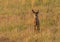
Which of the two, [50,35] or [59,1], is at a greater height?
[59,1]

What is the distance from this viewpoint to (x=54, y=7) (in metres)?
11.0

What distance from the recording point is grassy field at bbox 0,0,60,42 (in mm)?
8406

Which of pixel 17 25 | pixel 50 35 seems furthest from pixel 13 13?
pixel 50 35

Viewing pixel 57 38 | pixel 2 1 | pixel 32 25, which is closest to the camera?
pixel 57 38

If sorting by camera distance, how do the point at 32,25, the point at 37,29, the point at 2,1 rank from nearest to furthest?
the point at 37,29, the point at 32,25, the point at 2,1

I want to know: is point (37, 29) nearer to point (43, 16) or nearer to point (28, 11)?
point (43, 16)

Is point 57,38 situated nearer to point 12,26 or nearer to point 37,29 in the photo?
point 37,29

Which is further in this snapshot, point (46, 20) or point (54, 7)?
point (54, 7)

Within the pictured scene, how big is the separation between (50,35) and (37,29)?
776 mm

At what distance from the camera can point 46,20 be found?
9664mm

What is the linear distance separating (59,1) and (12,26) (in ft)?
9.77

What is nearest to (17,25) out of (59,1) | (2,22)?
(2,22)

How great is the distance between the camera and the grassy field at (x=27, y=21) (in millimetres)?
8406

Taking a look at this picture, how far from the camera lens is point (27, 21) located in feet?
32.4
